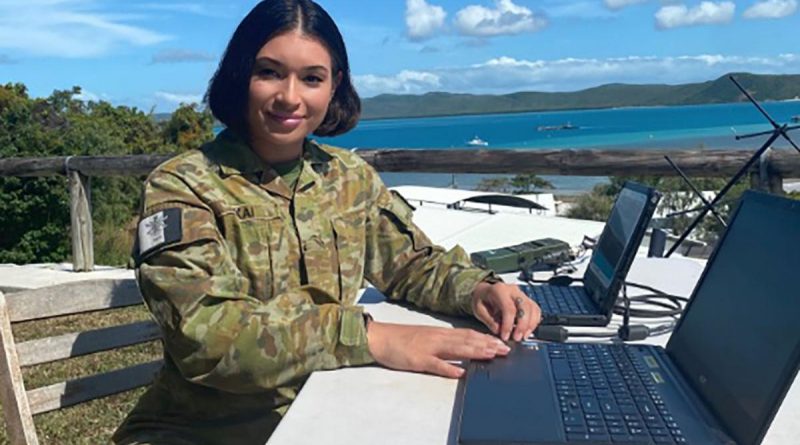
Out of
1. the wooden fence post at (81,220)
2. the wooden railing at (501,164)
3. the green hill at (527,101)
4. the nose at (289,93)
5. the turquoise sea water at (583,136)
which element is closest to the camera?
the nose at (289,93)

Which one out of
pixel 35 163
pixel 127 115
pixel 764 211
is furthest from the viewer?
pixel 127 115

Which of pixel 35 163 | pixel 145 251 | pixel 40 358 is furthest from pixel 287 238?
pixel 35 163

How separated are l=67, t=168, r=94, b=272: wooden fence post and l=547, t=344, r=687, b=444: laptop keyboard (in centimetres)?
495

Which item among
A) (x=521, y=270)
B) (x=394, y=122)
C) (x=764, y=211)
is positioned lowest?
(x=394, y=122)

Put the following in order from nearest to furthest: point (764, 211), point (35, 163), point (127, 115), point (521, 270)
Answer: point (764, 211) → point (521, 270) → point (35, 163) → point (127, 115)

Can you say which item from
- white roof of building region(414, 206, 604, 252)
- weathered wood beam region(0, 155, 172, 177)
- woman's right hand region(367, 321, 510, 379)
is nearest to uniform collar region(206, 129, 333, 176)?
woman's right hand region(367, 321, 510, 379)

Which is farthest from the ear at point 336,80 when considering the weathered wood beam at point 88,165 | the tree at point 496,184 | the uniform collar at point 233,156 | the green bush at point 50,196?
the tree at point 496,184

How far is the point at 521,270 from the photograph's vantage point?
7.22 ft

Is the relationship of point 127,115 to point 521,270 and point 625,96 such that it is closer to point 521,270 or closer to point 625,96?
point 521,270

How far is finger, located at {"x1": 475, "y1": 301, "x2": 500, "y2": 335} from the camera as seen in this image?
1.58 m

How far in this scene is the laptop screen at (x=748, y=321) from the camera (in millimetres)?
948

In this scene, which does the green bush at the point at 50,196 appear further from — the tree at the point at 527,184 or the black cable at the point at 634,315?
the tree at the point at 527,184

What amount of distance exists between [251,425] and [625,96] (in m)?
167

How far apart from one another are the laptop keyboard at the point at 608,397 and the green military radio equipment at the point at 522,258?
0.78 meters
